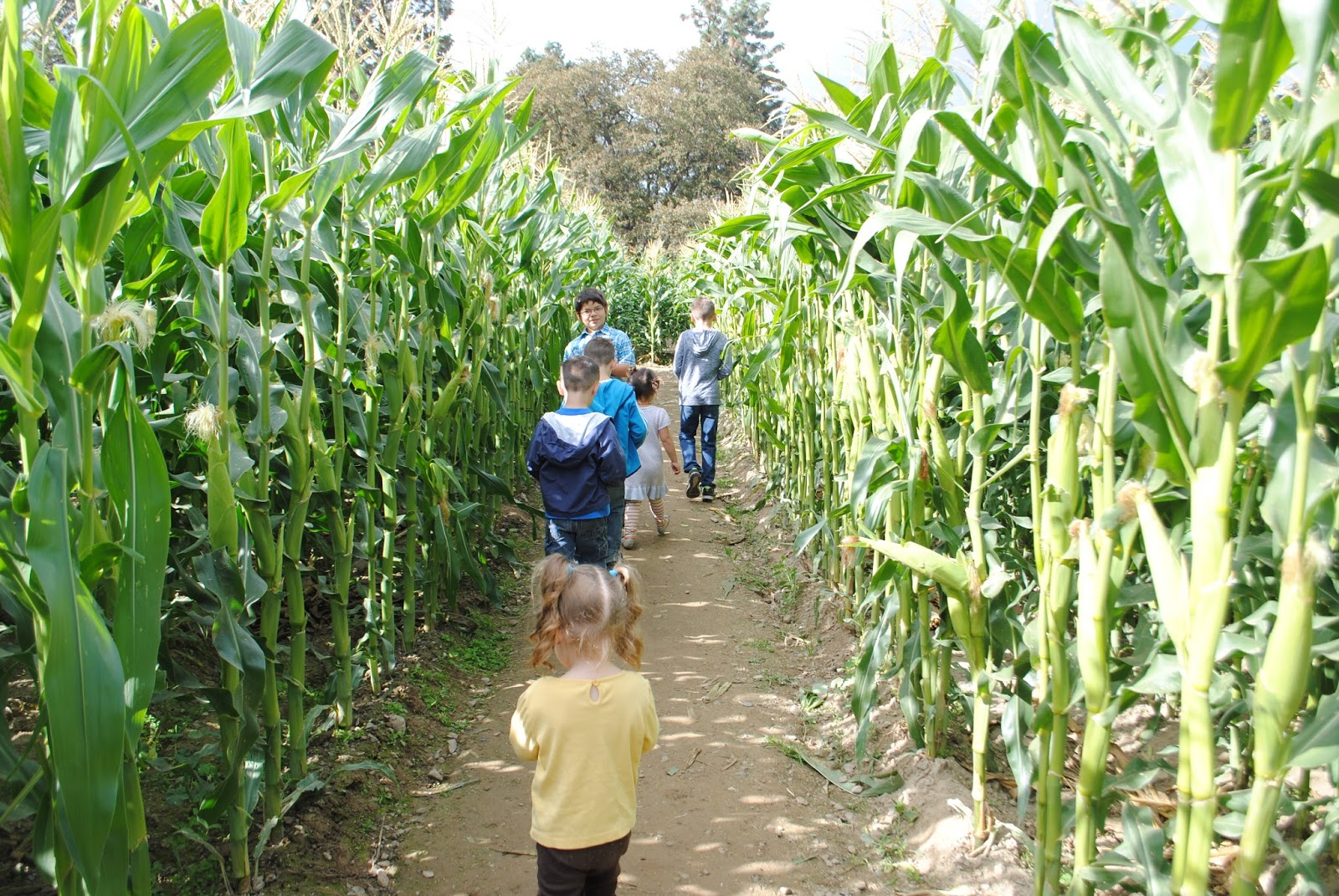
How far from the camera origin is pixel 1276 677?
138 centimetres

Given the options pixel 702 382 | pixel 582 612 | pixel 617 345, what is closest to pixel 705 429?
pixel 702 382

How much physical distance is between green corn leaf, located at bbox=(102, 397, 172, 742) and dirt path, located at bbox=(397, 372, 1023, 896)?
1427mm

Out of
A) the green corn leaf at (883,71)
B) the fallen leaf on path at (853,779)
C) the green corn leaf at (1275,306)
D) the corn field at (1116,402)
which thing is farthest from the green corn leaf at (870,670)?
the green corn leaf at (1275,306)

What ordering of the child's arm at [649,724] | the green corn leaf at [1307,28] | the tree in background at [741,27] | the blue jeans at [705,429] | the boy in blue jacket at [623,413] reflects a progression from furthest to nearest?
the tree in background at [741,27] < the blue jeans at [705,429] < the boy in blue jacket at [623,413] < the child's arm at [649,724] < the green corn leaf at [1307,28]

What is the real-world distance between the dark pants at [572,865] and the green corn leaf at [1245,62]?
189cm

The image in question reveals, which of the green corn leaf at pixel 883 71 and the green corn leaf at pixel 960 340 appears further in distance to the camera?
the green corn leaf at pixel 883 71

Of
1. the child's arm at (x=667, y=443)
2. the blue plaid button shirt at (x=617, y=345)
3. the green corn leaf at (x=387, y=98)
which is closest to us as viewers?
the green corn leaf at (x=387, y=98)

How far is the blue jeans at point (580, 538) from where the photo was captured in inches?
171

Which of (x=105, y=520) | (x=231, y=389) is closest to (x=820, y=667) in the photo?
(x=231, y=389)

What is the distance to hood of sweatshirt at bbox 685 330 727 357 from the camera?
7754mm

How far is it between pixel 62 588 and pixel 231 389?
1130 mm

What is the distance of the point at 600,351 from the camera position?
17.1 feet

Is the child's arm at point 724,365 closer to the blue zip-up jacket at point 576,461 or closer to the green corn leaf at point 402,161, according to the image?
the blue zip-up jacket at point 576,461

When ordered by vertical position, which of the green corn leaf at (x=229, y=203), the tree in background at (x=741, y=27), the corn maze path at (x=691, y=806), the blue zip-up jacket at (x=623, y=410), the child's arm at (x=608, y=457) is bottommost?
the corn maze path at (x=691, y=806)
